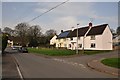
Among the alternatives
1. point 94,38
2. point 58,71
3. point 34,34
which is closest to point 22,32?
point 34,34

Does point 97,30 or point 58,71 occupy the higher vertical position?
point 97,30

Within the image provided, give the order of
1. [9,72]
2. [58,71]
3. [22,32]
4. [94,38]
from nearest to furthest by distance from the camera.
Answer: [9,72] → [58,71] → [94,38] → [22,32]

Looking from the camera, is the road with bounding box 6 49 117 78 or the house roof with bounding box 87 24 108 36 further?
the house roof with bounding box 87 24 108 36

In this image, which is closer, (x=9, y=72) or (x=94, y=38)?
(x=9, y=72)

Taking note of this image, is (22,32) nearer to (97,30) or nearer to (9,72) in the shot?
(97,30)

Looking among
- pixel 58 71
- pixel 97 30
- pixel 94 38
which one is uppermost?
pixel 97 30

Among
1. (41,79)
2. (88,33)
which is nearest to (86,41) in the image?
(88,33)

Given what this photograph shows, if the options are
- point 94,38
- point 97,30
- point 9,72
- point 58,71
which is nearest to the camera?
point 9,72

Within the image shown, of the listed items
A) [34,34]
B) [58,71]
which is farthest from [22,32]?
[58,71]

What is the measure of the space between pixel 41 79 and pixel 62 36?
279 feet

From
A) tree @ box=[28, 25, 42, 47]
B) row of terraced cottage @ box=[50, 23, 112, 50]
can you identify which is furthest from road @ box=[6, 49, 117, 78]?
tree @ box=[28, 25, 42, 47]

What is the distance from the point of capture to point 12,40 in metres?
139

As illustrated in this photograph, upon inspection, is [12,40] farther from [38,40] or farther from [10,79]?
[10,79]

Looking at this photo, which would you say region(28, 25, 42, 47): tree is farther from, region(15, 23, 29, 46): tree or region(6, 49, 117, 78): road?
region(6, 49, 117, 78): road
